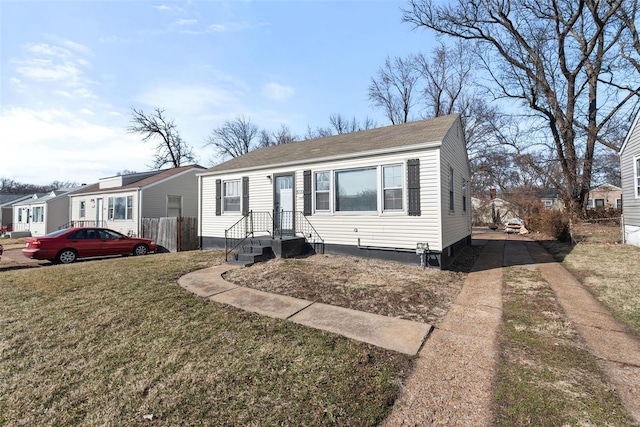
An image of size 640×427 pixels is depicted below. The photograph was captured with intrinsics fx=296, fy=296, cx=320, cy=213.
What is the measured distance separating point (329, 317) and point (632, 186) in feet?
47.0

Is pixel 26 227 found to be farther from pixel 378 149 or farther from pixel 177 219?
pixel 378 149

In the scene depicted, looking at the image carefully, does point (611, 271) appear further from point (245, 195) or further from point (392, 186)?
point (245, 195)

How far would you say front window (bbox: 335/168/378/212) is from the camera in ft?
28.8

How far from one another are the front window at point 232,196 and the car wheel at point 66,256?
560 cm

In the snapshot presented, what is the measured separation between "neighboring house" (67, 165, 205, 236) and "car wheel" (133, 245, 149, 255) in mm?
3614

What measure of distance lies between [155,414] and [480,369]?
2989 mm

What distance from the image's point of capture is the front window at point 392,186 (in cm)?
839

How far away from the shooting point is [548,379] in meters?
2.78

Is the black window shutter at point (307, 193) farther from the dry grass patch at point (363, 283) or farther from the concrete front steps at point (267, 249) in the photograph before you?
the dry grass patch at point (363, 283)

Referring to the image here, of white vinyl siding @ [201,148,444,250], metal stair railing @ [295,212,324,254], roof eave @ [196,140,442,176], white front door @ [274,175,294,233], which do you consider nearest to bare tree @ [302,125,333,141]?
roof eave @ [196,140,442,176]

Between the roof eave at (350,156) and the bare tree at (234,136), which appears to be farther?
the bare tree at (234,136)

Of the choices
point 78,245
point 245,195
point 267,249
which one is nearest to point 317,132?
point 245,195

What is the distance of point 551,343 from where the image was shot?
3545 millimetres

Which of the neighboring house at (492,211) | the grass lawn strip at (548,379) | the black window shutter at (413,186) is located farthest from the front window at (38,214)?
the neighboring house at (492,211)
